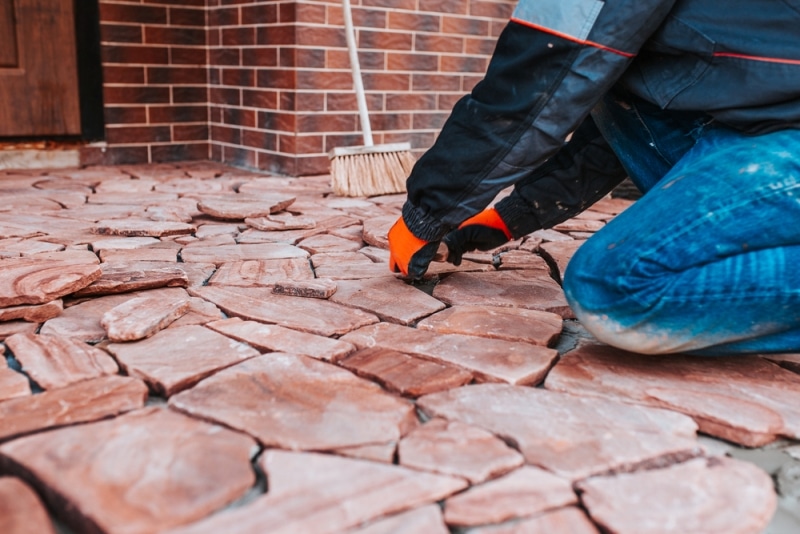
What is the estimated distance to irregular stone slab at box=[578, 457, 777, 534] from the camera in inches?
38.9

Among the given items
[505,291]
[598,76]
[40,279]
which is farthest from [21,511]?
[505,291]

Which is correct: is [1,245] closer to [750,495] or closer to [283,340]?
[283,340]

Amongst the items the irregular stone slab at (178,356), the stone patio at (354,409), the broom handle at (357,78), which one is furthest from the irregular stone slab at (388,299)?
the broom handle at (357,78)

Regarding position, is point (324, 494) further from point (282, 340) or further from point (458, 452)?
point (282, 340)

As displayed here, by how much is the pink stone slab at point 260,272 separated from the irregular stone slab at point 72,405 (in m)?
0.68

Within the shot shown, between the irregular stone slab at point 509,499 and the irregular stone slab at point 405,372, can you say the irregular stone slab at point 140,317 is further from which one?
the irregular stone slab at point 509,499

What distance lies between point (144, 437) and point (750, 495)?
88cm

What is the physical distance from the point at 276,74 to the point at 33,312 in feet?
8.01

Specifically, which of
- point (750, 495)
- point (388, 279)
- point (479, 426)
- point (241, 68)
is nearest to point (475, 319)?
point (388, 279)

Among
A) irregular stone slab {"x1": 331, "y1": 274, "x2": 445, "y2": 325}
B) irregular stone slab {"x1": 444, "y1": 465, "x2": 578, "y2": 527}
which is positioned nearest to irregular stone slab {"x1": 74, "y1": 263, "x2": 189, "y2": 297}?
irregular stone slab {"x1": 331, "y1": 274, "x2": 445, "y2": 325}

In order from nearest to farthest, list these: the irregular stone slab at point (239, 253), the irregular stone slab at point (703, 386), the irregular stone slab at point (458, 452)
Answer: the irregular stone slab at point (458, 452)
the irregular stone slab at point (703, 386)
the irregular stone slab at point (239, 253)

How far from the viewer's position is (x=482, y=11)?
4352 mm

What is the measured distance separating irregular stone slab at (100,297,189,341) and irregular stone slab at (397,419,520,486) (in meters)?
0.68

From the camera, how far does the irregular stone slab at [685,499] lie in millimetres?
989
